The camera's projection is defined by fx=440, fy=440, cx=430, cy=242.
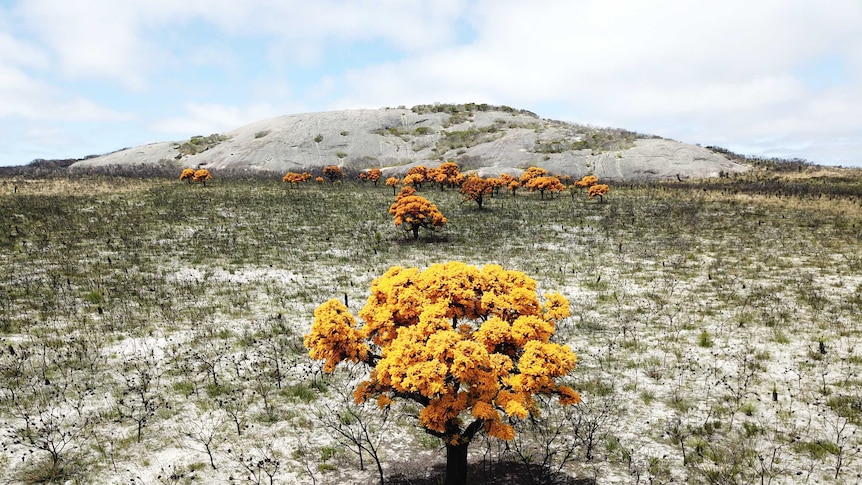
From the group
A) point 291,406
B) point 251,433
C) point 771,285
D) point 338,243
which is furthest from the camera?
point 338,243

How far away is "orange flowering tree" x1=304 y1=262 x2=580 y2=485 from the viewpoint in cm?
641

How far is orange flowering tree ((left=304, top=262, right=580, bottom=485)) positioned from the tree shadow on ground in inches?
33.2

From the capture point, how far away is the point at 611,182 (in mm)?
57125

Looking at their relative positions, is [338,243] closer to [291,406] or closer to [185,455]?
[291,406]

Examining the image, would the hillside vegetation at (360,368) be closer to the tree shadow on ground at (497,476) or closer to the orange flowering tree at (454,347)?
the tree shadow on ground at (497,476)

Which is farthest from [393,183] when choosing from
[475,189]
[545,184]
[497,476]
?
[497,476]

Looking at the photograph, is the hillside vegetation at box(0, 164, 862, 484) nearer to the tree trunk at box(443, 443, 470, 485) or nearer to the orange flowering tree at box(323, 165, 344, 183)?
the tree trunk at box(443, 443, 470, 485)

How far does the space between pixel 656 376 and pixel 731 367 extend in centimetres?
229

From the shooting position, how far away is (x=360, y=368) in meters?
12.9

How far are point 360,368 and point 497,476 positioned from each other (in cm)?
564

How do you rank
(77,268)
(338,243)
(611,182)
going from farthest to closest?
(611,182), (338,243), (77,268)

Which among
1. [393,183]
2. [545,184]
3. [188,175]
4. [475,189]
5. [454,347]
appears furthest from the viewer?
[393,183]

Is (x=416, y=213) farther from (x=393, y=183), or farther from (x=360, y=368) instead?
(x=393, y=183)

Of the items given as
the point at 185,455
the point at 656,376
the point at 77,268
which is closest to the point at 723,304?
the point at 656,376
